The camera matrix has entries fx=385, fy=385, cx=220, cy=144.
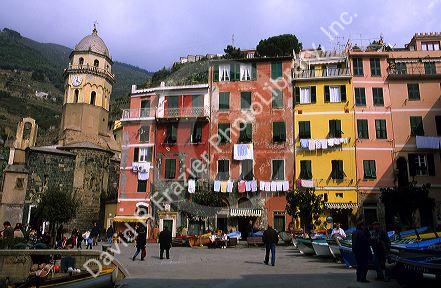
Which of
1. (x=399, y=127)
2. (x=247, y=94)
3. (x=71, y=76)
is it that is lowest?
(x=399, y=127)

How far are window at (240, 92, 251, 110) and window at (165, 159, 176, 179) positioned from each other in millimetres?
8245

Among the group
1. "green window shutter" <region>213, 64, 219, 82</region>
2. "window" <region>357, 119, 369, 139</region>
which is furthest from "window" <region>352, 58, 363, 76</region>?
"green window shutter" <region>213, 64, 219, 82</region>

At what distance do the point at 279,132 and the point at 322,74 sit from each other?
6673mm

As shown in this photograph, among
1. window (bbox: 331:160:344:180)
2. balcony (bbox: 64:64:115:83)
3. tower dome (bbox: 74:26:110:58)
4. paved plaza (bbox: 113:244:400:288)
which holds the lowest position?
paved plaza (bbox: 113:244:400:288)

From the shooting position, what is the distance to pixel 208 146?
3575 cm

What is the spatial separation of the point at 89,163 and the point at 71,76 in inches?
510

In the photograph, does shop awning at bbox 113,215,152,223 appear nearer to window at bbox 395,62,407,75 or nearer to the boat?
the boat

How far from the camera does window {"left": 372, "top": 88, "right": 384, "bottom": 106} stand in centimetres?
3372

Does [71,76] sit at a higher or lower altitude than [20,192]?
higher

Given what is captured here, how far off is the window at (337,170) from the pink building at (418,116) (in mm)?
4371

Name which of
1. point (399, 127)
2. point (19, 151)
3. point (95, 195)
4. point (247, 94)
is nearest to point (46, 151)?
point (19, 151)

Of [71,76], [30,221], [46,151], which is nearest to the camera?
[30,221]

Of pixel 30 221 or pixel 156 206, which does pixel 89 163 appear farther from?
pixel 156 206

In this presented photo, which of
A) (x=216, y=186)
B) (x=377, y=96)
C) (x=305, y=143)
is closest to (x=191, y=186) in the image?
(x=216, y=186)
